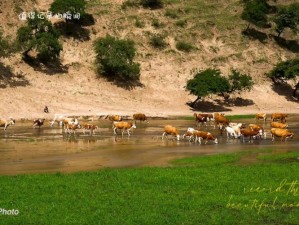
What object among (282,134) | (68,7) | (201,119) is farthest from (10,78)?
(282,134)

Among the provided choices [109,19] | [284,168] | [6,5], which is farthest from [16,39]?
[284,168]

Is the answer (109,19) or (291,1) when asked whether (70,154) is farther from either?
(291,1)

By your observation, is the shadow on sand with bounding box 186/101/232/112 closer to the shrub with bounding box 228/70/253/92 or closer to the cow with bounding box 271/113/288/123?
the shrub with bounding box 228/70/253/92

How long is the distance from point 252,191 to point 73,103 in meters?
45.9

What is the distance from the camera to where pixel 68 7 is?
82688 mm

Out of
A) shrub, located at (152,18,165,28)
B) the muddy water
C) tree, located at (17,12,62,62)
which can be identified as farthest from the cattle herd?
shrub, located at (152,18,165,28)

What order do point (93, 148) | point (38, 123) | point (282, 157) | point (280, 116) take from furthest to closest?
point (280, 116) → point (38, 123) → point (93, 148) → point (282, 157)

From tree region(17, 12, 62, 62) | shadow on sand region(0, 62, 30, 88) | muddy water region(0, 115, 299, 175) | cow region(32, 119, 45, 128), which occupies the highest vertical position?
tree region(17, 12, 62, 62)

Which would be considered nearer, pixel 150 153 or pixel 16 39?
pixel 150 153

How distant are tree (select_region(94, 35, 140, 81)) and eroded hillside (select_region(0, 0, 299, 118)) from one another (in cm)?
171

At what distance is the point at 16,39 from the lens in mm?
73938

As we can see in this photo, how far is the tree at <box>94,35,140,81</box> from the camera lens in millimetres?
73312

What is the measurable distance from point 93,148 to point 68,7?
51153 millimetres

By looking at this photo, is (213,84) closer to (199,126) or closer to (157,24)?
(199,126)
